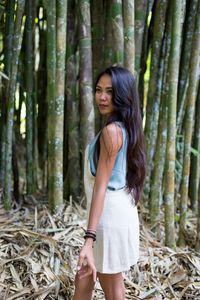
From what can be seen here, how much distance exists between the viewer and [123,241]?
5.80 feet

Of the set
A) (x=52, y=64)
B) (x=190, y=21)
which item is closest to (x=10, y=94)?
(x=52, y=64)

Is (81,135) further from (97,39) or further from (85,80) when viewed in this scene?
(97,39)

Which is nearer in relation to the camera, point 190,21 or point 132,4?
point 132,4

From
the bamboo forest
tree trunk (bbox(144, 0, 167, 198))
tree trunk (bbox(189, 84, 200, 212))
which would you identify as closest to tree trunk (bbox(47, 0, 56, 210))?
the bamboo forest

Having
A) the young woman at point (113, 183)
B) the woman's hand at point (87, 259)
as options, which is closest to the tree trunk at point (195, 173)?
the young woman at point (113, 183)

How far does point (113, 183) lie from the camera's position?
5.83 ft

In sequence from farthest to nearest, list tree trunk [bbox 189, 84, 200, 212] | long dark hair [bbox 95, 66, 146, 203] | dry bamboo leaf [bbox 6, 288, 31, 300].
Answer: tree trunk [bbox 189, 84, 200, 212] < dry bamboo leaf [bbox 6, 288, 31, 300] < long dark hair [bbox 95, 66, 146, 203]

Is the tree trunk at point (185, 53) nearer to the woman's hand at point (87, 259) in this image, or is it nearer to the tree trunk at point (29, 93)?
the tree trunk at point (29, 93)

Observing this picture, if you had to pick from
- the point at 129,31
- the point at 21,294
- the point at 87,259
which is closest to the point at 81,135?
the point at 129,31

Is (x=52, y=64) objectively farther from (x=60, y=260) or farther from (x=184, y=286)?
(x=184, y=286)

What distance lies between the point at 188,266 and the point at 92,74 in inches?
49.4

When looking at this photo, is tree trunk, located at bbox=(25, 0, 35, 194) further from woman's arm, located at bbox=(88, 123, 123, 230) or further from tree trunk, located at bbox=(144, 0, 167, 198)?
woman's arm, located at bbox=(88, 123, 123, 230)

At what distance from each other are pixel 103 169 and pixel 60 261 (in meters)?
0.96

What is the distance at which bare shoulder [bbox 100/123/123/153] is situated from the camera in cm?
169
